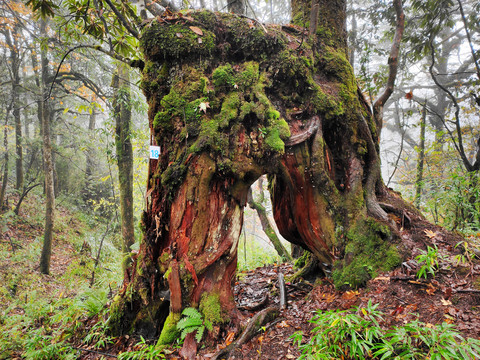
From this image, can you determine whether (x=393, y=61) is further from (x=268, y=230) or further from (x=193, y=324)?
(x=193, y=324)

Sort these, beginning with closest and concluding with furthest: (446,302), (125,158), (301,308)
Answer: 1. (446,302)
2. (301,308)
3. (125,158)

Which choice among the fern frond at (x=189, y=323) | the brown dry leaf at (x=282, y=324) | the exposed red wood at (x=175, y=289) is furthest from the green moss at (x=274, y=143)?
the fern frond at (x=189, y=323)

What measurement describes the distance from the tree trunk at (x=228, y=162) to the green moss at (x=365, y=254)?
13 mm

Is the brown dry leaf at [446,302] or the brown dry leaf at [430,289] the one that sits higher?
the brown dry leaf at [430,289]

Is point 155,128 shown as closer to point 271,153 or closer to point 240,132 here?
point 240,132

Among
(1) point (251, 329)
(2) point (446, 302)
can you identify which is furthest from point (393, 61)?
(1) point (251, 329)

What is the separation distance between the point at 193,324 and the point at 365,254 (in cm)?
240

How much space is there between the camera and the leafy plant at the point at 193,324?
2898 millimetres

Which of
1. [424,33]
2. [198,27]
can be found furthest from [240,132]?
[424,33]

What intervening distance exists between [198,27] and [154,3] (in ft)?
7.91

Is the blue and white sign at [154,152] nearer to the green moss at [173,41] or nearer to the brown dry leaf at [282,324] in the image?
the green moss at [173,41]

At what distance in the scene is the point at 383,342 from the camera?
2217 mm

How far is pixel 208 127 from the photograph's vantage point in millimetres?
3371

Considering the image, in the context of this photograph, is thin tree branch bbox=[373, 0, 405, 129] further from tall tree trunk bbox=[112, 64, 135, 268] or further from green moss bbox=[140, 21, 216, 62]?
tall tree trunk bbox=[112, 64, 135, 268]
